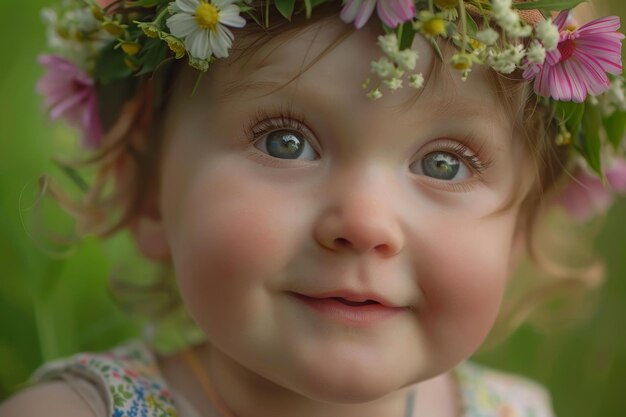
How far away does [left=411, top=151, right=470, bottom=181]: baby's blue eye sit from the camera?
1.27 metres

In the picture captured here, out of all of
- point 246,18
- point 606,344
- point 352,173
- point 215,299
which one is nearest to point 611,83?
point 352,173

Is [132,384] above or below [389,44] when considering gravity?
below

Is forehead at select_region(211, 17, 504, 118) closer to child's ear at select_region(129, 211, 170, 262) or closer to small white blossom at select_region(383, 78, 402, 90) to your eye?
small white blossom at select_region(383, 78, 402, 90)

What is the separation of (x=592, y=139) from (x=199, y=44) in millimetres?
702

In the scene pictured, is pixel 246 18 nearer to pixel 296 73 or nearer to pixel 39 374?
pixel 296 73

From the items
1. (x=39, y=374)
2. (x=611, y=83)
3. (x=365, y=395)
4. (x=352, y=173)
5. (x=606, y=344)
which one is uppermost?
(x=611, y=83)

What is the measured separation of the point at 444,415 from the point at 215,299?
62cm

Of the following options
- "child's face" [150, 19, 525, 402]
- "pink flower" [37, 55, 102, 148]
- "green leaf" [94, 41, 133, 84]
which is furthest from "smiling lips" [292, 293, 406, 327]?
"pink flower" [37, 55, 102, 148]

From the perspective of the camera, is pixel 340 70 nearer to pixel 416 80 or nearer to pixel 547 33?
pixel 416 80

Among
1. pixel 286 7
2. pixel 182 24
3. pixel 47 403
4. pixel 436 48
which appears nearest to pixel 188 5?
pixel 182 24

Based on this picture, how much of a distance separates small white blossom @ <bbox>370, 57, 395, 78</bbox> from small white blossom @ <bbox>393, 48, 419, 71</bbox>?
1 centimetres

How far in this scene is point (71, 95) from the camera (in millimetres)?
1625

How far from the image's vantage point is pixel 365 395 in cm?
124

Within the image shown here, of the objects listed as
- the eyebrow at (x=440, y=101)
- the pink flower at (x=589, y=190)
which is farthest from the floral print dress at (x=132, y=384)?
the eyebrow at (x=440, y=101)
